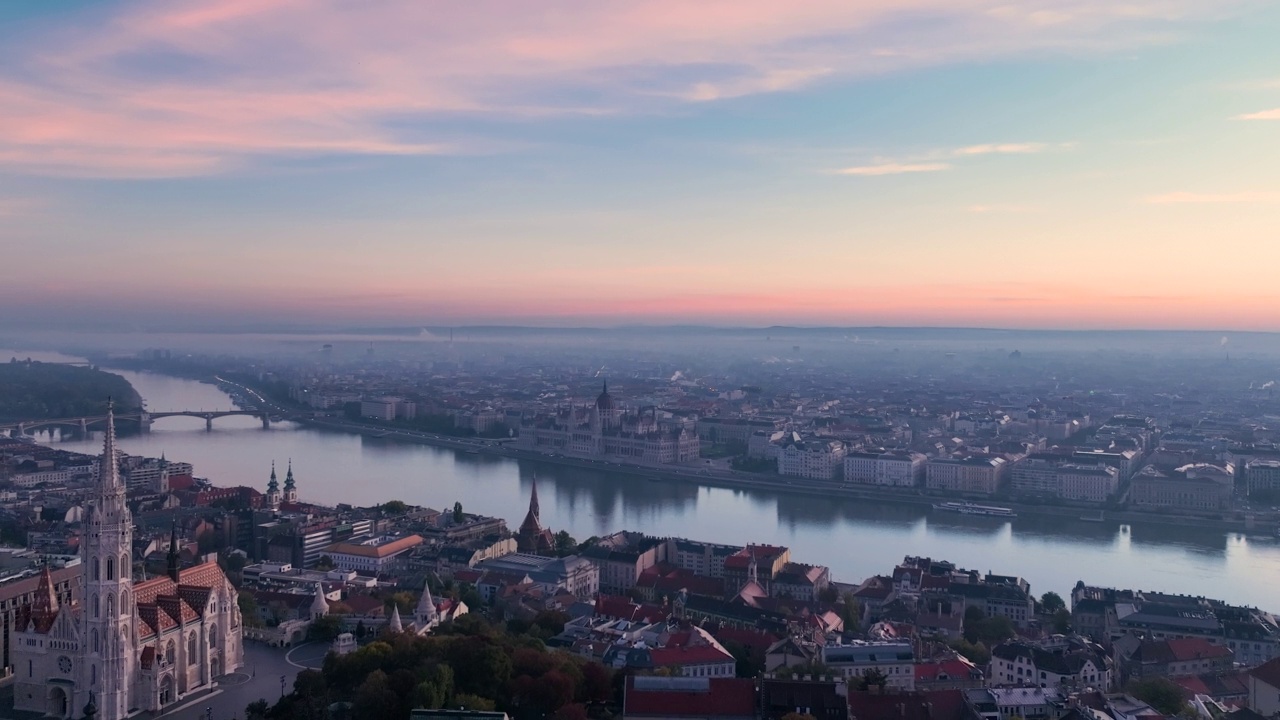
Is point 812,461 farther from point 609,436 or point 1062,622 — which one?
point 1062,622

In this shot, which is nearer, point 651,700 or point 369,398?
point 651,700

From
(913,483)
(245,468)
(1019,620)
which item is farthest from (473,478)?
(1019,620)

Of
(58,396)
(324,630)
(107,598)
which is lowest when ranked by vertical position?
(58,396)

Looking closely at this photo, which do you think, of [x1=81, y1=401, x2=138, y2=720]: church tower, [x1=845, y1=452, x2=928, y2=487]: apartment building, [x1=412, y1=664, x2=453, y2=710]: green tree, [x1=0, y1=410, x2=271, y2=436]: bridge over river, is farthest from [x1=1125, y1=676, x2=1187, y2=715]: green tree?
[x1=0, y1=410, x2=271, y2=436]: bridge over river

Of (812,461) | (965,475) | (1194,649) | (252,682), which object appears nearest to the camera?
(252,682)

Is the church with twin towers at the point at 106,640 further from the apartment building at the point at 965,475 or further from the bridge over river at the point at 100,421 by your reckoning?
the bridge over river at the point at 100,421

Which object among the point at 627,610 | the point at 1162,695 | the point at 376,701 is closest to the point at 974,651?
the point at 1162,695

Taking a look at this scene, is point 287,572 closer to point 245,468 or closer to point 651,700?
point 651,700
